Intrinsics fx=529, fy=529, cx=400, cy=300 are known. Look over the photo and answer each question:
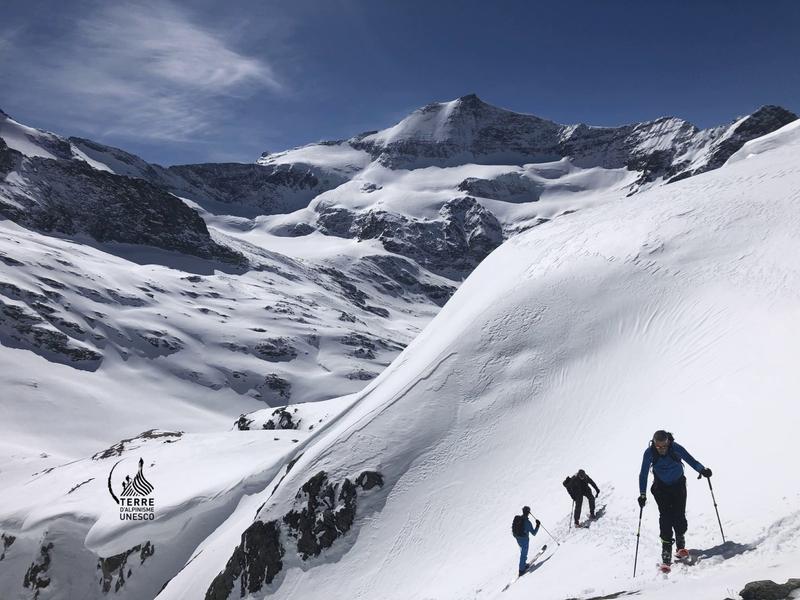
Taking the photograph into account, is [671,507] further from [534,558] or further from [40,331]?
[40,331]

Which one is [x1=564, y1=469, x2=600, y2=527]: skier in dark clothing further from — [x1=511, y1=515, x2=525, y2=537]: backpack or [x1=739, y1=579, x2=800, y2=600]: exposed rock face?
[x1=739, y1=579, x2=800, y2=600]: exposed rock face

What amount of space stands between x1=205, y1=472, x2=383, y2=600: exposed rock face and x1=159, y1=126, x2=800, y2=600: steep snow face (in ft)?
1.64

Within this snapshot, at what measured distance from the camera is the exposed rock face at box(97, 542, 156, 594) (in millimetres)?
36125

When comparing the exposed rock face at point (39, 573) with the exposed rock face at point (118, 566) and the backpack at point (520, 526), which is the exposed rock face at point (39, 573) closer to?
the exposed rock face at point (118, 566)

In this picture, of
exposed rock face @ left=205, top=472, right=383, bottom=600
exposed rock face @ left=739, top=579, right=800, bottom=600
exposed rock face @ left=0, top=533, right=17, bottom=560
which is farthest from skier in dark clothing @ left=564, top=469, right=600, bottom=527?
exposed rock face @ left=0, top=533, right=17, bottom=560

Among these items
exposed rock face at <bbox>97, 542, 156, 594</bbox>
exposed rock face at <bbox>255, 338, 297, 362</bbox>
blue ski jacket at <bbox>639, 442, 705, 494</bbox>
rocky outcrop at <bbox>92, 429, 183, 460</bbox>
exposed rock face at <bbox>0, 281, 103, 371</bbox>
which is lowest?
exposed rock face at <bbox>97, 542, 156, 594</bbox>

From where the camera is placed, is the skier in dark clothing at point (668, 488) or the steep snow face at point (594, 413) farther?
the steep snow face at point (594, 413)

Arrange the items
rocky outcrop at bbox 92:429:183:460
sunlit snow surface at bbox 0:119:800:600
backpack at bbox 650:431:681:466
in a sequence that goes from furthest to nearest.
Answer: rocky outcrop at bbox 92:429:183:460
sunlit snow surface at bbox 0:119:800:600
backpack at bbox 650:431:681:466

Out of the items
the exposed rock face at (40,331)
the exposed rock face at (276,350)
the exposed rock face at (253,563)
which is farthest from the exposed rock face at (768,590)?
the exposed rock face at (276,350)

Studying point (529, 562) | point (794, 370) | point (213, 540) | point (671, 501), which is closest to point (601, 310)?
point (794, 370)

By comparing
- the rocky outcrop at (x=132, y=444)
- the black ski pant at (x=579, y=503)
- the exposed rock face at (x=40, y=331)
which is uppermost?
the exposed rock face at (x=40, y=331)

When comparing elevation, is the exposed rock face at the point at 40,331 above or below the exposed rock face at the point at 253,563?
above

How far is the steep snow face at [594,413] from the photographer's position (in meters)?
12.3

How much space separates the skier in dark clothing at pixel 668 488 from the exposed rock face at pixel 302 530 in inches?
637
